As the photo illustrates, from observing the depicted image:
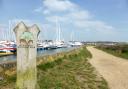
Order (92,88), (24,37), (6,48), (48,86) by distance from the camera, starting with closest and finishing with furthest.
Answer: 1. (24,37)
2. (48,86)
3. (92,88)
4. (6,48)

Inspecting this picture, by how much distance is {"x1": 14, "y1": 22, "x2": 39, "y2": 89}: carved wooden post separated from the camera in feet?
22.9

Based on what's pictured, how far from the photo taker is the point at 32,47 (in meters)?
7.04

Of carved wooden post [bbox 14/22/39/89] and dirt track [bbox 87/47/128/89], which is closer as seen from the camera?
carved wooden post [bbox 14/22/39/89]

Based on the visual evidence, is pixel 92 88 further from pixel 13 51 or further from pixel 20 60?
pixel 13 51

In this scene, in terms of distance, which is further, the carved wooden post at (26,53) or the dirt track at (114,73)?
the dirt track at (114,73)

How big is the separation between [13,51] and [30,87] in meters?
57.4

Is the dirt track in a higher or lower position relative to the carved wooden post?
lower

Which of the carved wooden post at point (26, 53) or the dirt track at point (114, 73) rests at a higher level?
the carved wooden post at point (26, 53)

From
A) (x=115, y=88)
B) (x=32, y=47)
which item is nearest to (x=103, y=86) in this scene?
(x=115, y=88)

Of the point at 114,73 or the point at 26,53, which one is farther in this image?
the point at 114,73

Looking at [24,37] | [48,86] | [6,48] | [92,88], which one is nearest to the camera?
[24,37]

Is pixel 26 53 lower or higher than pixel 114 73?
higher

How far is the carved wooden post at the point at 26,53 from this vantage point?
275 inches

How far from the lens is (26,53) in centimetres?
704
